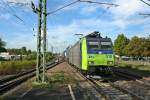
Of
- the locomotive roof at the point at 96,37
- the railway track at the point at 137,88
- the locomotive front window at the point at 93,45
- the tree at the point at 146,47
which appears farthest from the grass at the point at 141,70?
the tree at the point at 146,47

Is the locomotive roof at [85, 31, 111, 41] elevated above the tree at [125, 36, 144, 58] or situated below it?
below

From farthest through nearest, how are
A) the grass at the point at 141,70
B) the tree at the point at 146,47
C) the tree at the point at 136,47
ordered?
the tree at the point at 136,47 < the tree at the point at 146,47 < the grass at the point at 141,70

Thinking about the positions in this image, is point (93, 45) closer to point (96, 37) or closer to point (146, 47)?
point (96, 37)

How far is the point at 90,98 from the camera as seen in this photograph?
16.1 meters

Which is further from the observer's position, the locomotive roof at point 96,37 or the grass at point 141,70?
the grass at point 141,70

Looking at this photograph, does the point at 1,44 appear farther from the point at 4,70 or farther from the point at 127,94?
the point at 127,94

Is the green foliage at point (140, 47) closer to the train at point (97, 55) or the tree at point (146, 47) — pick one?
the tree at point (146, 47)

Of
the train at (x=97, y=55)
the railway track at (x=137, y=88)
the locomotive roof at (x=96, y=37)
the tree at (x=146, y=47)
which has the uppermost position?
the tree at (x=146, y=47)

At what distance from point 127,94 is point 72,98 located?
10.3ft

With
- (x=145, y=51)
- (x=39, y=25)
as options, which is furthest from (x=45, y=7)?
(x=145, y=51)

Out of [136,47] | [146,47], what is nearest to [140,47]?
[146,47]

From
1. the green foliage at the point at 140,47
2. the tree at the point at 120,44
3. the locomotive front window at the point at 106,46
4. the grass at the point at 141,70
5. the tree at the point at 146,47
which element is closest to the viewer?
the locomotive front window at the point at 106,46

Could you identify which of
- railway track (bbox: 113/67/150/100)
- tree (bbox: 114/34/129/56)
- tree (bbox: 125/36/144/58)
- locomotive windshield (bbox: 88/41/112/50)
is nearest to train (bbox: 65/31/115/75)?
locomotive windshield (bbox: 88/41/112/50)

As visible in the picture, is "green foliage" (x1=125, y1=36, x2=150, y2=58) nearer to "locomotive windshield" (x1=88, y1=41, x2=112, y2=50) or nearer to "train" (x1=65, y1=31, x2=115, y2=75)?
"locomotive windshield" (x1=88, y1=41, x2=112, y2=50)
